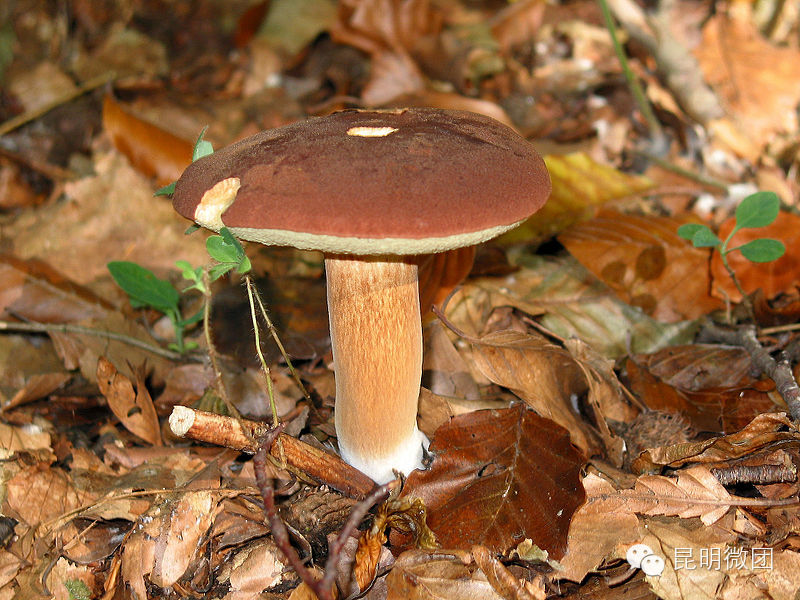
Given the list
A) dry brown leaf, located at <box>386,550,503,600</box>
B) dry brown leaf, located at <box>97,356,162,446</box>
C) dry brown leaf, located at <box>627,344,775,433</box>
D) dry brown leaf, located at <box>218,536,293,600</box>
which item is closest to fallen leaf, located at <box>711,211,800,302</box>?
dry brown leaf, located at <box>627,344,775,433</box>

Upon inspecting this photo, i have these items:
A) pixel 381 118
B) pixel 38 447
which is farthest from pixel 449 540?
pixel 38 447

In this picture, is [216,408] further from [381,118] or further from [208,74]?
[208,74]

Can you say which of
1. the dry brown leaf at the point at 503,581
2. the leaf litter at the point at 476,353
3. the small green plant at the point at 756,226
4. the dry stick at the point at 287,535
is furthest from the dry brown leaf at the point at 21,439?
the small green plant at the point at 756,226

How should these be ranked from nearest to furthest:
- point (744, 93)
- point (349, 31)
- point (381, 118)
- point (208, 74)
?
point (381, 118)
point (744, 93)
point (349, 31)
point (208, 74)

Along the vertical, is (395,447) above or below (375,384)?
below

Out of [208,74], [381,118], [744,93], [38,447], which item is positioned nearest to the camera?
[381,118]

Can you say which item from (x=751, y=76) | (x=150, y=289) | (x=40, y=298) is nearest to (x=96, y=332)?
(x=150, y=289)

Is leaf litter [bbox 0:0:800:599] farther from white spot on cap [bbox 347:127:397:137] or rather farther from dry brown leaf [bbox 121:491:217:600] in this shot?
white spot on cap [bbox 347:127:397:137]
